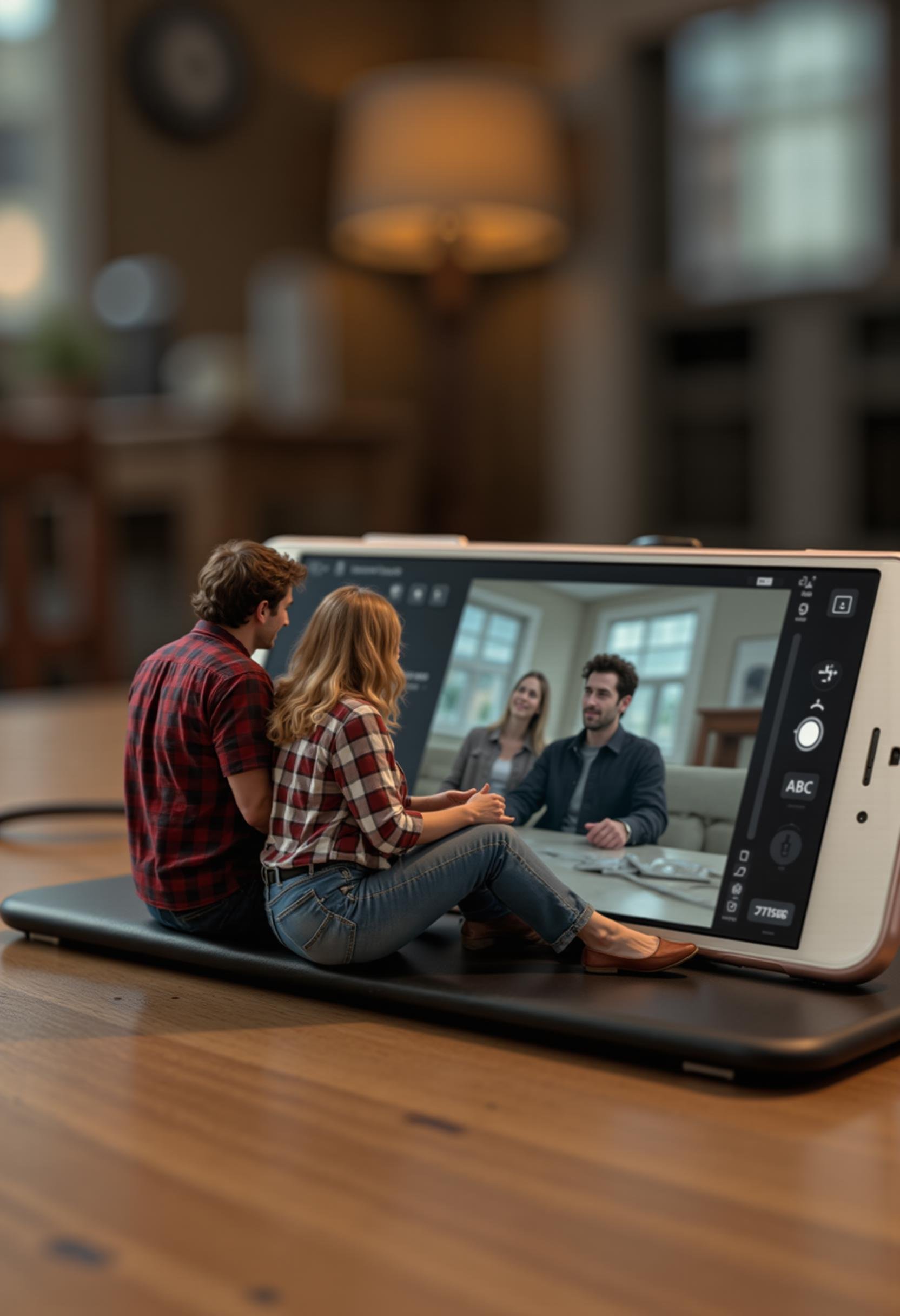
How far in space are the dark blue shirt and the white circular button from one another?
68 mm

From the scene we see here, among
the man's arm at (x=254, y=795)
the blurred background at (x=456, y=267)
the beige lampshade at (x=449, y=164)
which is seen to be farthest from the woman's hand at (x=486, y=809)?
the beige lampshade at (x=449, y=164)

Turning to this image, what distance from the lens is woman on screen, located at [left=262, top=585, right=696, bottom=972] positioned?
2.20 feet

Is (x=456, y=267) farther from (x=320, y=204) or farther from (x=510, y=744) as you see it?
(x=510, y=744)

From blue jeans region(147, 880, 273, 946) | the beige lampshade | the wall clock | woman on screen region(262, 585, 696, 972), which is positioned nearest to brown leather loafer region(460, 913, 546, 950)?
woman on screen region(262, 585, 696, 972)

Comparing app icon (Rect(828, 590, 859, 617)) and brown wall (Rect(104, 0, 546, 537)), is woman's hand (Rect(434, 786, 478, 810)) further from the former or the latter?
brown wall (Rect(104, 0, 546, 537))

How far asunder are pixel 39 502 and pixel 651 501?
1.97m

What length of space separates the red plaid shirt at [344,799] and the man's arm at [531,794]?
76 mm

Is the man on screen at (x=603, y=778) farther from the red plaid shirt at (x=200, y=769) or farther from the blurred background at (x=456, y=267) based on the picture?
the blurred background at (x=456, y=267)

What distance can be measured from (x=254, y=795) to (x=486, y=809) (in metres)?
0.12

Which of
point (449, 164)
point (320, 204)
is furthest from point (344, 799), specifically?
point (320, 204)

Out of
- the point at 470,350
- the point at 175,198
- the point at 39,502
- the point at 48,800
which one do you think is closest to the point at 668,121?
the point at 470,350

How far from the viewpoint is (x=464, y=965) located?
68 centimetres

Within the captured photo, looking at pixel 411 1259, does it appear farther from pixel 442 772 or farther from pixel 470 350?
pixel 470 350

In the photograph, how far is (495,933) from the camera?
711mm
